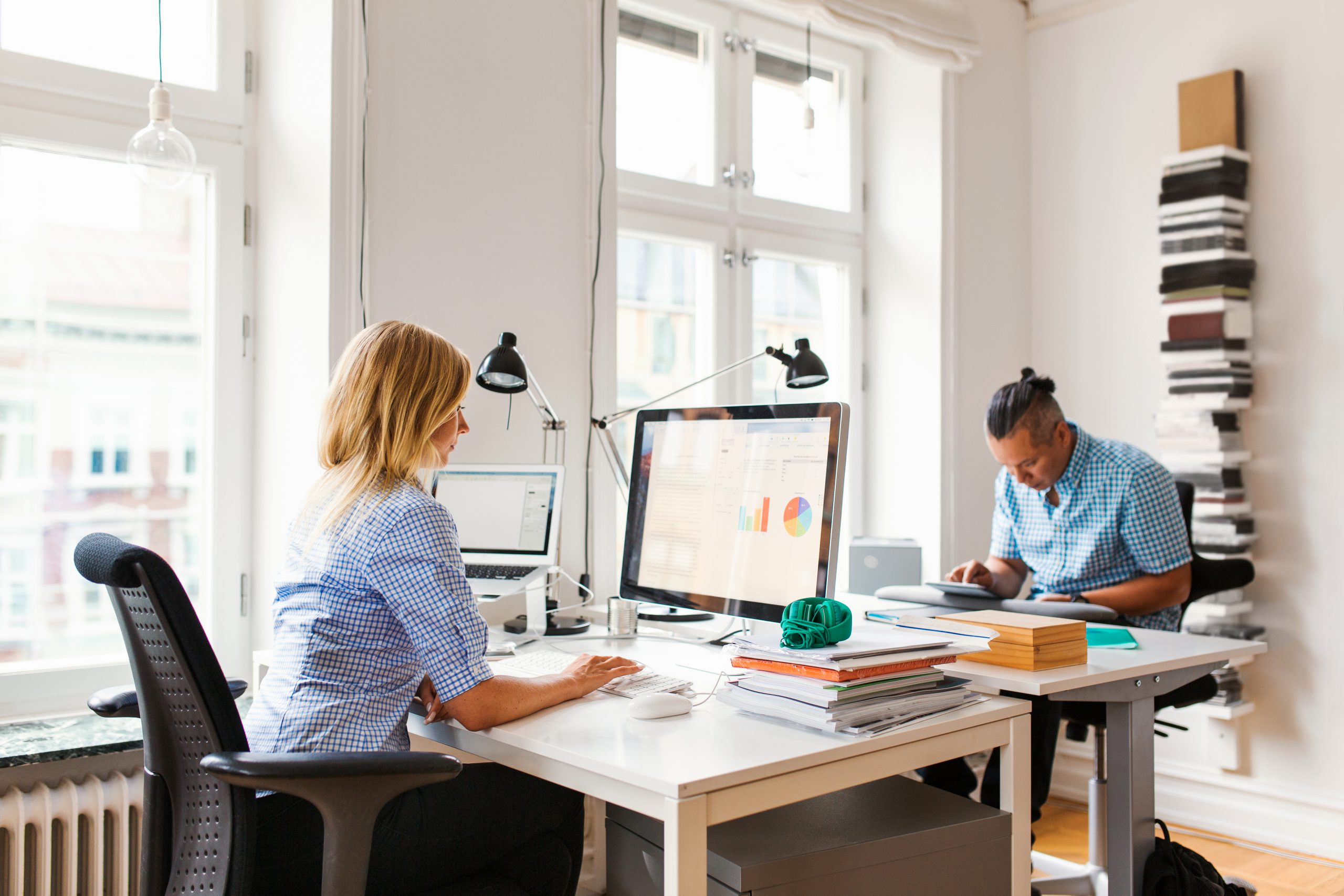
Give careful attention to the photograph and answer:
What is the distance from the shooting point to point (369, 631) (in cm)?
141

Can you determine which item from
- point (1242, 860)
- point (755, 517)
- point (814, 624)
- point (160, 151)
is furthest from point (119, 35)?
point (1242, 860)

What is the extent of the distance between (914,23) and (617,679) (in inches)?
100

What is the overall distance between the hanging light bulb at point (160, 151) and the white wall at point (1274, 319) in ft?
9.41

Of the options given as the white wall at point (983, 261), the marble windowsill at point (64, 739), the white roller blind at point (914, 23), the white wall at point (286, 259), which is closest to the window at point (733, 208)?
the white roller blind at point (914, 23)

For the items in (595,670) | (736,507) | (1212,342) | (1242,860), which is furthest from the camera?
(1212,342)

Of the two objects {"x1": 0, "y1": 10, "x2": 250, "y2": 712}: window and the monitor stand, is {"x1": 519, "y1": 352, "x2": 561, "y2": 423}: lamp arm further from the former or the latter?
{"x1": 0, "y1": 10, "x2": 250, "y2": 712}: window

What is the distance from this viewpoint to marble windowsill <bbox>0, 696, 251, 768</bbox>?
1.88 meters

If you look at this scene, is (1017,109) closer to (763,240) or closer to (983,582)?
(763,240)

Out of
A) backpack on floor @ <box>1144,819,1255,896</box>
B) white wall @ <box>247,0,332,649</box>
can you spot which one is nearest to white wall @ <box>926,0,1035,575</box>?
backpack on floor @ <box>1144,819,1255,896</box>

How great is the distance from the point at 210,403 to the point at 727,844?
5.33 feet

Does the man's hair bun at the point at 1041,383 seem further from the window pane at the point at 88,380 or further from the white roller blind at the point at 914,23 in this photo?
the window pane at the point at 88,380

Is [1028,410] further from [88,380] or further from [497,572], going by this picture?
[88,380]

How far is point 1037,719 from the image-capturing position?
2447 mm

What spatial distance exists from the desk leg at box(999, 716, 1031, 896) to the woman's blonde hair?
967 millimetres
